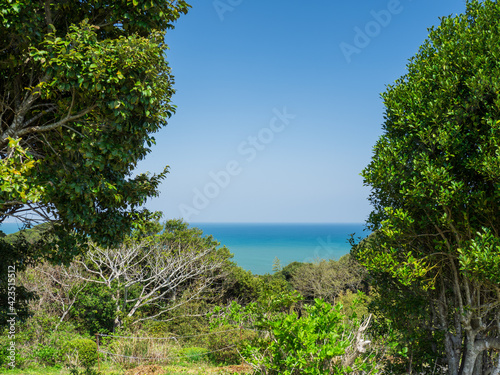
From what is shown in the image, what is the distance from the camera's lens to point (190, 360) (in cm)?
970

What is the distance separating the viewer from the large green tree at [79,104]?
373 cm

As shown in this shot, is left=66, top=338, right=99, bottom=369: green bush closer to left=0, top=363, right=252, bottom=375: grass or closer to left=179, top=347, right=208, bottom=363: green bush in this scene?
left=0, top=363, right=252, bottom=375: grass

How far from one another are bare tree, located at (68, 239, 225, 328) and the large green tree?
33.1 feet

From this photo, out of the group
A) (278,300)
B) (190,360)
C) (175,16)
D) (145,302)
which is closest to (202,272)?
(145,302)

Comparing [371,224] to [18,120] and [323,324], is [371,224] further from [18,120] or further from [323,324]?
[18,120]

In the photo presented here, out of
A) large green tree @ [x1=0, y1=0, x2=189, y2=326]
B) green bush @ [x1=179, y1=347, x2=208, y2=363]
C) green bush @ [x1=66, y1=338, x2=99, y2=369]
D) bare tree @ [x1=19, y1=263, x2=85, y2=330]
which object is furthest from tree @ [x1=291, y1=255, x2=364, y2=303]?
large green tree @ [x1=0, y1=0, x2=189, y2=326]

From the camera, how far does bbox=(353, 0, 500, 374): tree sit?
15.2ft

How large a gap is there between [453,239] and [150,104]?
5.18 m

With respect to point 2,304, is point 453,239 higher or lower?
higher

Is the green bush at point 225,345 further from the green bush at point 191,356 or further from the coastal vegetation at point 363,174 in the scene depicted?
the coastal vegetation at point 363,174

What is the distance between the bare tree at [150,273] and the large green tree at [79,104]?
10083 mm

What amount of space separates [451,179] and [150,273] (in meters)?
15.4

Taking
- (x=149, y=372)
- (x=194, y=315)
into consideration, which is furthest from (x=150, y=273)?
(x=149, y=372)

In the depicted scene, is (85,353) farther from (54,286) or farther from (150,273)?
(150,273)
